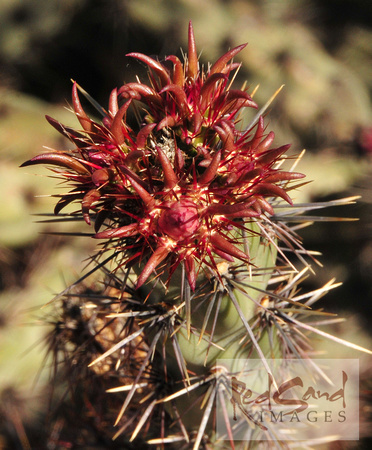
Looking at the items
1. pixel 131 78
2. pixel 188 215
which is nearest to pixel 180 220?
pixel 188 215

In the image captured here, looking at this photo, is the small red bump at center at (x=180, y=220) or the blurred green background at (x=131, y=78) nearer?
the small red bump at center at (x=180, y=220)

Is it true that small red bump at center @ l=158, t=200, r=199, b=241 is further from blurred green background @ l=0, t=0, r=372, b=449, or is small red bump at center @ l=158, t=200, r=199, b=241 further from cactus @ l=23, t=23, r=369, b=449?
blurred green background @ l=0, t=0, r=372, b=449

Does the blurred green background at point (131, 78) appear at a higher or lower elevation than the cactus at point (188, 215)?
higher

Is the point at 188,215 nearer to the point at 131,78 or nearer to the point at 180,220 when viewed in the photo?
the point at 180,220

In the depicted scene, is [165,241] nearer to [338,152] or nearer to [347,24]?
[338,152]

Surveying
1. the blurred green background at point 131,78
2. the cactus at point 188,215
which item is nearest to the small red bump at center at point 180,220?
the cactus at point 188,215

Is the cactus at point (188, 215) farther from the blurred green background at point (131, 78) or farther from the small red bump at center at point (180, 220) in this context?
the blurred green background at point (131, 78)

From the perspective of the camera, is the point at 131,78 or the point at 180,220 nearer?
the point at 180,220
